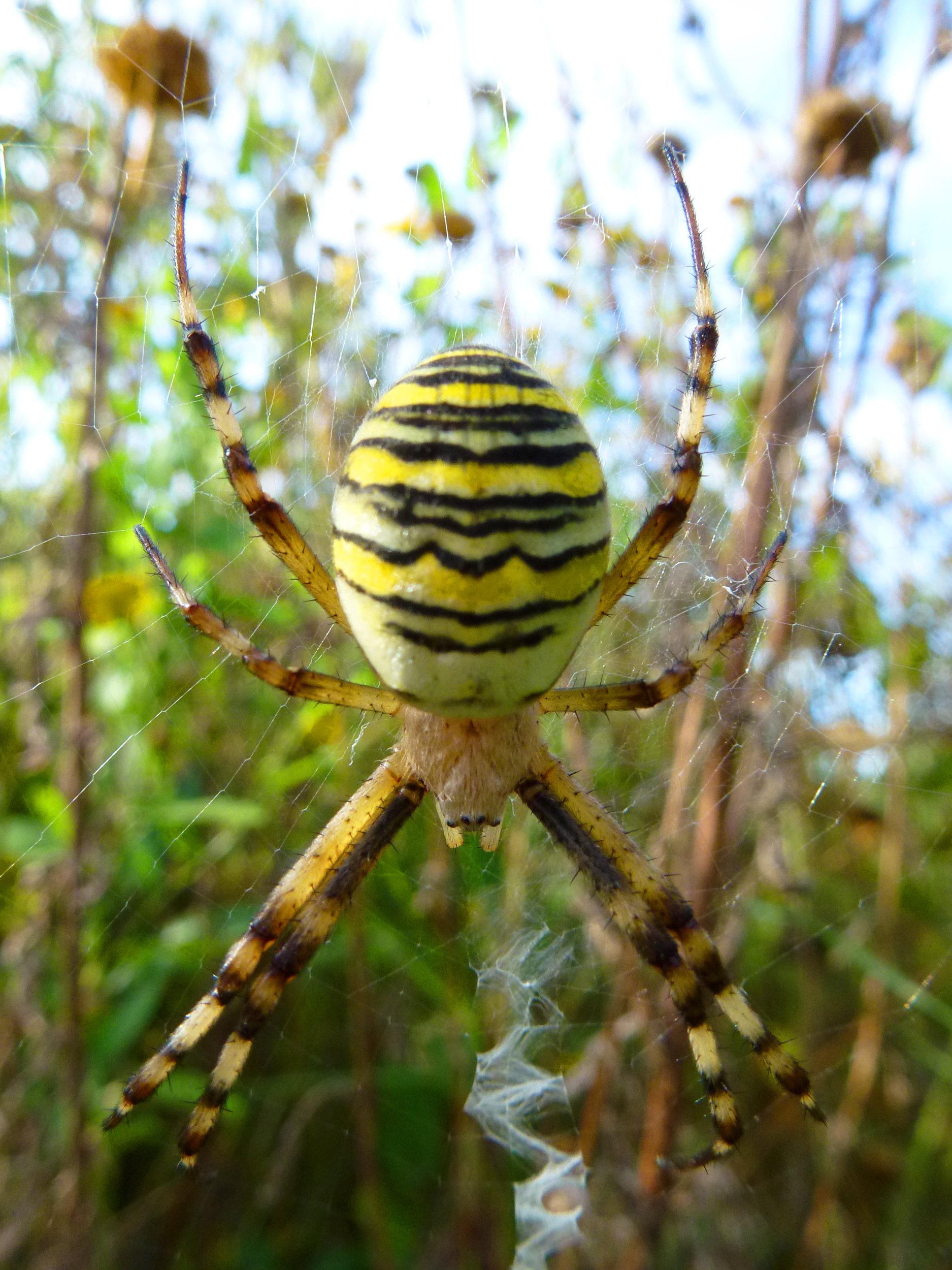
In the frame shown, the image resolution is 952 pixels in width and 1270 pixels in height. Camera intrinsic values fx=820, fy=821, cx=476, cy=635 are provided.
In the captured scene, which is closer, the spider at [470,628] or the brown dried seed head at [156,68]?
the spider at [470,628]

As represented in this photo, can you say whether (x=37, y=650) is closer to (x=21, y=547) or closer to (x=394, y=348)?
(x=21, y=547)

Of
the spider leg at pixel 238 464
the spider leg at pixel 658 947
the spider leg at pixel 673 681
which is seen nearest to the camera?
the spider leg at pixel 238 464

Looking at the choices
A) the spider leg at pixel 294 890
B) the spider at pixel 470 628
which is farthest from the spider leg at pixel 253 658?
the spider leg at pixel 294 890

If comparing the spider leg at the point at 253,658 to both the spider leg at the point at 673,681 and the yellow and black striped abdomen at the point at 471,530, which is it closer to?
the yellow and black striped abdomen at the point at 471,530

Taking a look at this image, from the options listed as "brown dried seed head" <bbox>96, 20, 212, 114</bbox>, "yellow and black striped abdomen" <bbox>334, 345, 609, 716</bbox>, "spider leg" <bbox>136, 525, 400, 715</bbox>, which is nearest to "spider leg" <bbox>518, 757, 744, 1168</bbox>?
"spider leg" <bbox>136, 525, 400, 715</bbox>

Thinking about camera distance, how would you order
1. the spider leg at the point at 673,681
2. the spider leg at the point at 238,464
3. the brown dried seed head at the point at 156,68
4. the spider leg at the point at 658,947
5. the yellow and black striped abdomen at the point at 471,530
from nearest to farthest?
1. the yellow and black striped abdomen at the point at 471,530
2. the spider leg at the point at 238,464
3. the spider leg at the point at 673,681
4. the spider leg at the point at 658,947
5. the brown dried seed head at the point at 156,68
